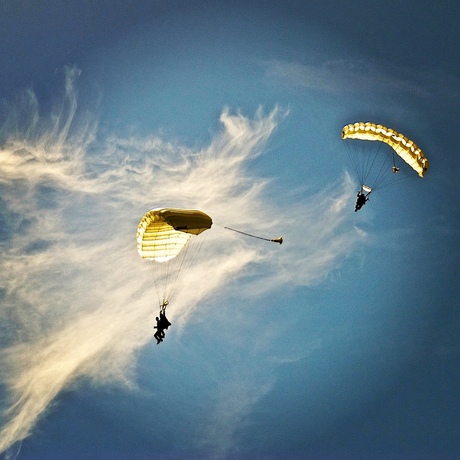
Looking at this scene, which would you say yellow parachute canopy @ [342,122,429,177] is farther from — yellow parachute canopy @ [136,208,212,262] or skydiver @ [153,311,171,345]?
skydiver @ [153,311,171,345]

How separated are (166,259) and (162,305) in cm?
301

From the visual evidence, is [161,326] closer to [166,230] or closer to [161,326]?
[161,326]

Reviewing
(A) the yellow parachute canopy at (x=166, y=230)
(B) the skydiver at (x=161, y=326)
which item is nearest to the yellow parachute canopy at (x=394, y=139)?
(A) the yellow parachute canopy at (x=166, y=230)

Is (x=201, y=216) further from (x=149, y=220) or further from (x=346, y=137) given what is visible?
(x=346, y=137)

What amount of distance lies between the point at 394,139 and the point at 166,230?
17.2 metres

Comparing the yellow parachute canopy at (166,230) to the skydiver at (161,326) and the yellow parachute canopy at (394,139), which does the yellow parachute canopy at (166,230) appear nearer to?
the skydiver at (161,326)

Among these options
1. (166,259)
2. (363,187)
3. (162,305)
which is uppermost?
(363,187)

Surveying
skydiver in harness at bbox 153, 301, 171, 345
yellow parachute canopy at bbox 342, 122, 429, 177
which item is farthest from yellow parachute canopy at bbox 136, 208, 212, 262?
yellow parachute canopy at bbox 342, 122, 429, 177

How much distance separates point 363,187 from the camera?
40.1 meters

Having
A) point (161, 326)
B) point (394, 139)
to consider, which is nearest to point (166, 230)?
point (161, 326)

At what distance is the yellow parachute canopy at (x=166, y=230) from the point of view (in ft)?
97.1

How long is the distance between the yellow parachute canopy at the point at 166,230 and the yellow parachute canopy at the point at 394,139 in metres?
13.3

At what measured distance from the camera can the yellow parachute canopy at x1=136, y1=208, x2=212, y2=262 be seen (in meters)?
29.6

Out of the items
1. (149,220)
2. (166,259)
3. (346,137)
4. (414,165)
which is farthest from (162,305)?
(414,165)
